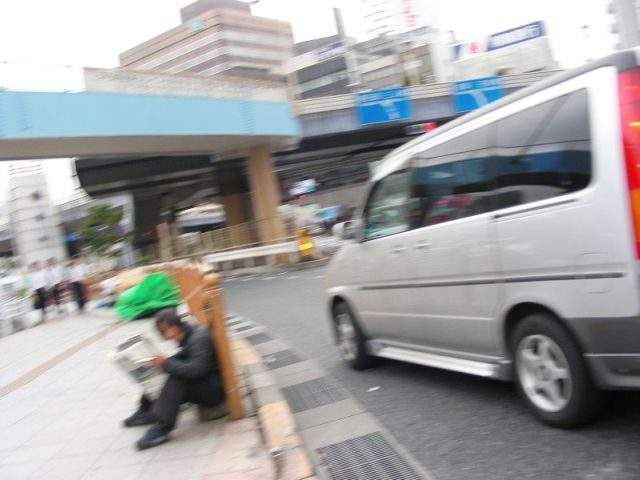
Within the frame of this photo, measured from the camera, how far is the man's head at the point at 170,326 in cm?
449

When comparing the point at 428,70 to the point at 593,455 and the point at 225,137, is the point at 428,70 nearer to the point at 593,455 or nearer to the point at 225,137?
the point at 225,137

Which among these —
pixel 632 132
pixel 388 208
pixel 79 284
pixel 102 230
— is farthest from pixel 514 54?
pixel 632 132

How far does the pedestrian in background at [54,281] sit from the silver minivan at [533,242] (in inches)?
592

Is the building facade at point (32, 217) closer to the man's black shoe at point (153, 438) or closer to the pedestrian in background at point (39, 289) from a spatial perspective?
the pedestrian in background at point (39, 289)

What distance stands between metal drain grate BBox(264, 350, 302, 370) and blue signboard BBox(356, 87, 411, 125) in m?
19.8

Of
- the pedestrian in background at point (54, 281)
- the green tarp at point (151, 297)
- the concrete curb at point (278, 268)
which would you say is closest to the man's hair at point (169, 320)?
the green tarp at point (151, 297)

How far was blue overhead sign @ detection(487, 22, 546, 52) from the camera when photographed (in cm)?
4659

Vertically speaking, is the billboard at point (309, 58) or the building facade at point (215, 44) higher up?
the building facade at point (215, 44)

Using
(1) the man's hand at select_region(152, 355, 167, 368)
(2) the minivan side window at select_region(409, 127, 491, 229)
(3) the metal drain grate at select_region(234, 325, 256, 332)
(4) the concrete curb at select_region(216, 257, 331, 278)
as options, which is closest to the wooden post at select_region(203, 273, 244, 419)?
(1) the man's hand at select_region(152, 355, 167, 368)

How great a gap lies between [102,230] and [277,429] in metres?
50.9

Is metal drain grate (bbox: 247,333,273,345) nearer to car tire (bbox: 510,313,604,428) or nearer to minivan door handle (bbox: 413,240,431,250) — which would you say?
minivan door handle (bbox: 413,240,431,250)

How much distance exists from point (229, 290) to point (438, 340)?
13.7 metres

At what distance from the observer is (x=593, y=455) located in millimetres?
3158

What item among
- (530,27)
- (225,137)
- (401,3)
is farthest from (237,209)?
(401,3)
